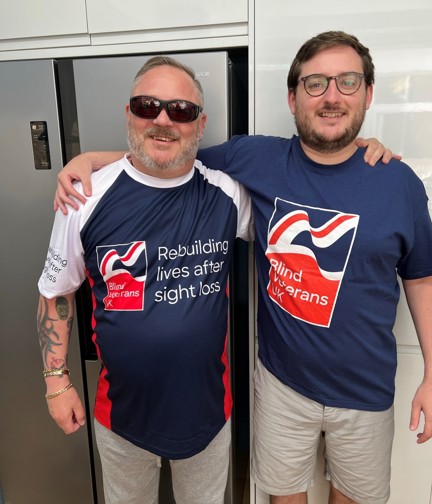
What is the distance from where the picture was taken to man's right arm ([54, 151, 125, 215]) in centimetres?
107

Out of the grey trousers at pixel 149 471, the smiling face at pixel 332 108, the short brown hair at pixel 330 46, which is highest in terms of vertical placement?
the short brown hair at pixel 330 46

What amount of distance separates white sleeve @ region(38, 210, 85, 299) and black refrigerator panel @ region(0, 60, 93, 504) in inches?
15.1

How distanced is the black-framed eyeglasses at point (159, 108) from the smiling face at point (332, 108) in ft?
0.99

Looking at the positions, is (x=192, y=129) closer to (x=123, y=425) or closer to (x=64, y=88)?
(x=64, y=88)

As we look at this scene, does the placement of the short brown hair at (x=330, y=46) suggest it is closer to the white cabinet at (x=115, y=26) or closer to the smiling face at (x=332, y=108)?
the smiling face at (x=332, y=108)

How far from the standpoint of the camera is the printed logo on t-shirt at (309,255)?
1.07 m

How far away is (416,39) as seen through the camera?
1228 mm

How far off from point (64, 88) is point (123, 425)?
1.05m

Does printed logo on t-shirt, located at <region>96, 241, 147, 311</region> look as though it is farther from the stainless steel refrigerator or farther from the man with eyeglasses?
the stainless steel refrigerator

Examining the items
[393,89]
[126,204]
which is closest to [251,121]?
[393,89]

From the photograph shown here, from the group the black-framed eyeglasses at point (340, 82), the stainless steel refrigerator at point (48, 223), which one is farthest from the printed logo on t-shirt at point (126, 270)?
the black-framed eyeglasses at point (340, 82)

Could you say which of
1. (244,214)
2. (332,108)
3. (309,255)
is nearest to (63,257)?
(244,214)

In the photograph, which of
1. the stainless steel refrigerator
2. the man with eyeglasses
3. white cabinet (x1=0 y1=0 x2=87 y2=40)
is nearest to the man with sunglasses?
the man with eyeglasses

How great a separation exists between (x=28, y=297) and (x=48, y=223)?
284 mm
